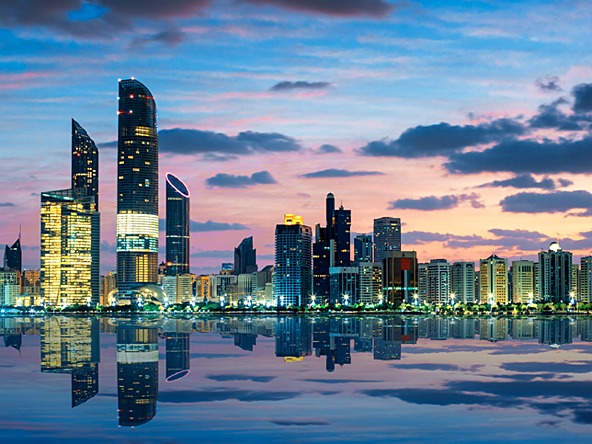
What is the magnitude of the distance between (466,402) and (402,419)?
685cm

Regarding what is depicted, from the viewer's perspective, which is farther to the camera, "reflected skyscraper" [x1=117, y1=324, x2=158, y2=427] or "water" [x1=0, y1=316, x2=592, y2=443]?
"reflected skyscraper" [x1=117, y1=324, x2=158, y2=427]

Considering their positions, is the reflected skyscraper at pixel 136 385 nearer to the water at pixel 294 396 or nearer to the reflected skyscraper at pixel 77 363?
the water at pixel 294 396

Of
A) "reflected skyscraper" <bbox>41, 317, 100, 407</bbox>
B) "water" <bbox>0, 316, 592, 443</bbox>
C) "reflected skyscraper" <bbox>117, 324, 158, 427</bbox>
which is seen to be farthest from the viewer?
"reflected skyscraper" <bbox>41, 317, 100, 407</bbox>

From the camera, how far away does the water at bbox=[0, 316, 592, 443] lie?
121ft

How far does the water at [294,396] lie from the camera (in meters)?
36.8

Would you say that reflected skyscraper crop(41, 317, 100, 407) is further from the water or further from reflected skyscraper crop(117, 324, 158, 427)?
reflected skyscraper crop(117, 324, 158, 427)

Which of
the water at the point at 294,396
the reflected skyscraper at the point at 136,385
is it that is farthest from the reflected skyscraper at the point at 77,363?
the reflected skyscraper at the point at 136,385

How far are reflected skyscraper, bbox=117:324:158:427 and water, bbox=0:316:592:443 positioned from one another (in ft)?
0.28

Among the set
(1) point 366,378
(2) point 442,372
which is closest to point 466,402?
(1) point 366,378

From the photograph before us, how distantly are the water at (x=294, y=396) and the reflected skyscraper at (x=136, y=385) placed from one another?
→ 0.09 m

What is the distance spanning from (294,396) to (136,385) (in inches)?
398

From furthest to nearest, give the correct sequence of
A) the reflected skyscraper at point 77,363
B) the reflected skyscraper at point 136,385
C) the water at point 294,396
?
the reflected skyscraper at point 77,363 < the reflected skyscraper at point 136,385 < the water at point 294,396

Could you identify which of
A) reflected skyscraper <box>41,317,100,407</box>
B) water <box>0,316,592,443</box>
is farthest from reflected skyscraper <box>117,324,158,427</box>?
reflected skyscraper <box>41,317,100,407</box>

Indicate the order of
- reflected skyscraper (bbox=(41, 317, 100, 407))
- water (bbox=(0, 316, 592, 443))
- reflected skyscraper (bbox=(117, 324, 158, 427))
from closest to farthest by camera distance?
water (bbox=(0, 316, 592, 443)) < reflected skyscraper (bbox=(117, 324, 158, 427)) < reflected skyscraper (bbox=(41, 317, 100, 407))
